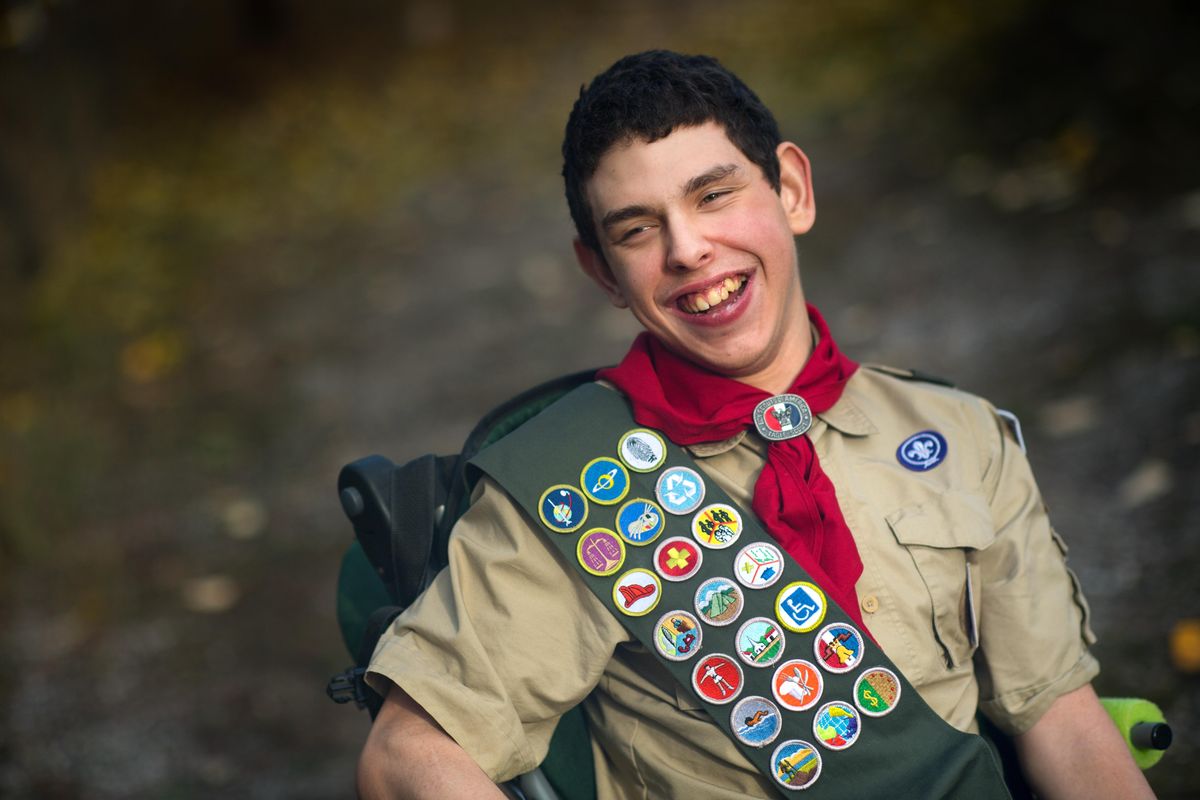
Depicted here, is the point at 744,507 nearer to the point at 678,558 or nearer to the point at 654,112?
the point at 678,558

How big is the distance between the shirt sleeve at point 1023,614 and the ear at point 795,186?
565mm

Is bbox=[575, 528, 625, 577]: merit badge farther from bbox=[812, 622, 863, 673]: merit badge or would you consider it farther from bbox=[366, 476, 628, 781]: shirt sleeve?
bbox=[812, 622, 863, 673]: merit badge

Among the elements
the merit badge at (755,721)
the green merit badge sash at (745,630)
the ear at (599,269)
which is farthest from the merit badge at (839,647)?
the ear at (599,269)

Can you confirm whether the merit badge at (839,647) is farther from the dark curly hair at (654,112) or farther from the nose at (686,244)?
the dark curly hair at (654,112)

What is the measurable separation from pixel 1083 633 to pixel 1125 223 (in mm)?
3545

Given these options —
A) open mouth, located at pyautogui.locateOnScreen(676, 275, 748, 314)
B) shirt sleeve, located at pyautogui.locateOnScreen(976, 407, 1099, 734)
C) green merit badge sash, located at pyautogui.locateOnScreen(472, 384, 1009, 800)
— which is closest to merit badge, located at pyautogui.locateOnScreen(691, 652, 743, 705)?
green merit badge sash, located at pyautogui.locateOnScreen(472, 384, 1009, 800)

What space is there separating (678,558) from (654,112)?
79 cm

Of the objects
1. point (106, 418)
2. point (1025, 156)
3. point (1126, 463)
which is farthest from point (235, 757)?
point (1025, 156)

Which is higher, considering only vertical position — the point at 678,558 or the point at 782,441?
the point at 782,441

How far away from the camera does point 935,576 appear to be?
2299mm

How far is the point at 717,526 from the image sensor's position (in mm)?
2305

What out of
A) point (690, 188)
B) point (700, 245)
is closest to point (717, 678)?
point (700, 245)

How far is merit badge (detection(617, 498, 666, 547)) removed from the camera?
7.46 feet

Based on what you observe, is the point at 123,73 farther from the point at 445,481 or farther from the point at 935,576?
the point at 935,576
